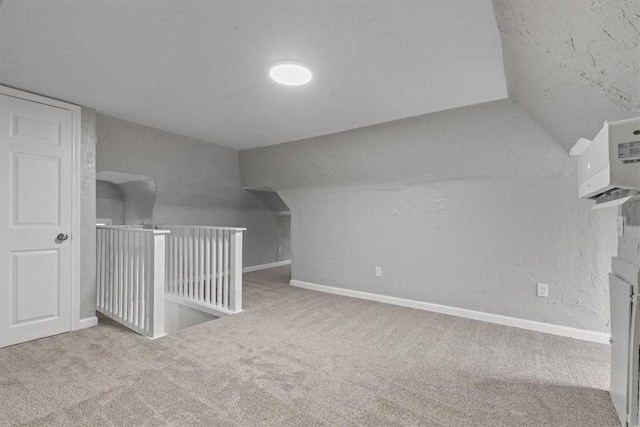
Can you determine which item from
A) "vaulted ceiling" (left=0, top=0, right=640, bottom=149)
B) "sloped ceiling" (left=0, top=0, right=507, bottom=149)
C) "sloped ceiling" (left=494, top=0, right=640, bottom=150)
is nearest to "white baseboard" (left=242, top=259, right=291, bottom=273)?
"sloped ceiling" (left=0, top=0, right=507, bottom=149)

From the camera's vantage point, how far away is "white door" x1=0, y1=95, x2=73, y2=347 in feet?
7.88

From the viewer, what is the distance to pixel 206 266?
3.46 m

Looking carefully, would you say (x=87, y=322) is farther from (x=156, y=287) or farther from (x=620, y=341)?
(x=620, y=341)

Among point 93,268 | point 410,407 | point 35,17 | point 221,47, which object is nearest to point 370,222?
point 410,407

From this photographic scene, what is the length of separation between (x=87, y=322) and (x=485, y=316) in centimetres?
407

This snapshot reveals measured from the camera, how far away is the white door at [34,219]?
2.40 m

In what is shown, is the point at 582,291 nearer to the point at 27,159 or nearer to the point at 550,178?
the point at 550,178

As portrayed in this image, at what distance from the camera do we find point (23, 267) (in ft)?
8.16

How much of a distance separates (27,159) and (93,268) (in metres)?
1.13

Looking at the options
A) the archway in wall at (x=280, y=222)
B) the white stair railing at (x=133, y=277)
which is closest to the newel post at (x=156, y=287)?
the white stair railing at (x=133, y=277)

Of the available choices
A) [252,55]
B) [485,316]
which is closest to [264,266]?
[485,316]

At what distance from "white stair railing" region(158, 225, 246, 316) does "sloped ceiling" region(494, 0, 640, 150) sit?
2838mm

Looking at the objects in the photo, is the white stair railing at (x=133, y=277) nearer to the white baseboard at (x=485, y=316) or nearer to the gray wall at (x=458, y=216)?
the gray wall at (x=458, y=216)

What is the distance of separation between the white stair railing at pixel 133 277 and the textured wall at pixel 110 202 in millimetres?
1673
